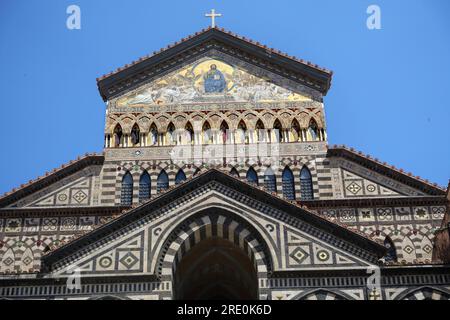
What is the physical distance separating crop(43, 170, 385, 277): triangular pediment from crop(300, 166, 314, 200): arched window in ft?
24.6

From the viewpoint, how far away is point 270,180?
31.4m

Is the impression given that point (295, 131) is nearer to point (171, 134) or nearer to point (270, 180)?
point (270, 180)

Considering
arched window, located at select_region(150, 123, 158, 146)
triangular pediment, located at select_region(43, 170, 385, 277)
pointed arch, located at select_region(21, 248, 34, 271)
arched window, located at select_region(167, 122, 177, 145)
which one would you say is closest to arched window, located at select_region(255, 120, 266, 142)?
arched window, located at select_region(167, 122, 177, 145)

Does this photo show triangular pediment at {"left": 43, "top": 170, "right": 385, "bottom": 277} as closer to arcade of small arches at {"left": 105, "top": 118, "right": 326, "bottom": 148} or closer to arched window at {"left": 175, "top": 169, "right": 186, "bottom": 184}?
arched window at {"left": 175, "top": 169, "right": 186, "bottom": 184}

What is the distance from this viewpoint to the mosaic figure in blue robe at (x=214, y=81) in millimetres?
33938

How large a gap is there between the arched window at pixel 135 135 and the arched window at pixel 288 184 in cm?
670

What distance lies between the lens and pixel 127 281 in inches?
878

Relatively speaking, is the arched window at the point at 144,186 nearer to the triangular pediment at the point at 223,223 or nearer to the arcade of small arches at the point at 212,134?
the arcade of small arches at the point at 212,134

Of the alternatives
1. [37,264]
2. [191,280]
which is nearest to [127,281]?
[191,280]

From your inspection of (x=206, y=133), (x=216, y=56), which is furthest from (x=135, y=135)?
(x=216, y=56)

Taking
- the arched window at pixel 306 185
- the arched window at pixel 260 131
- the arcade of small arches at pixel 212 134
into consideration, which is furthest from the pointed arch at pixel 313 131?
the arched window at pixel 260 131

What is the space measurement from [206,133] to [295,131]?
4.00m
